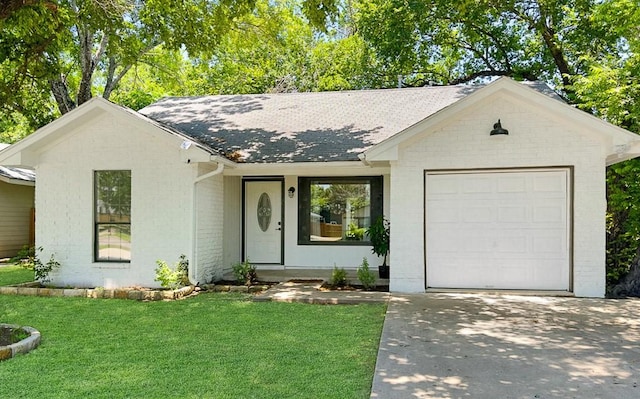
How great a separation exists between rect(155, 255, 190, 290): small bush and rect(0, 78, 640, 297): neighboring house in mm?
171

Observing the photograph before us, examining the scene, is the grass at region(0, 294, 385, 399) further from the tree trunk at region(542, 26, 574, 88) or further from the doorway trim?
the tree trunk at region(542, 26, 574, 88)

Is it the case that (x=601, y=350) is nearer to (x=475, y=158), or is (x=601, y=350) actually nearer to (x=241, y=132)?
(x=475, y=158)

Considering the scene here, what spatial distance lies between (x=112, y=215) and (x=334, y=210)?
5.01 m

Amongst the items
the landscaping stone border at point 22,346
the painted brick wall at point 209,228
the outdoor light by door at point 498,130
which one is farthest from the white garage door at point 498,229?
the landscaping stone border at point 22,346

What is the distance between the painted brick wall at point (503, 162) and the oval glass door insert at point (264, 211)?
405cm

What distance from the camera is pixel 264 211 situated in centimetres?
1184

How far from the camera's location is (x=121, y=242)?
9.49 meters

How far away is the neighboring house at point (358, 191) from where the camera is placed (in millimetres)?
8258

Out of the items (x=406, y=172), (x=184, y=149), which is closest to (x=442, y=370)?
(x=406, y=172)

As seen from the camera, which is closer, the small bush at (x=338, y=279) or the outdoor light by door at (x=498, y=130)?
the outdoor light by door at (x=498, y=130)

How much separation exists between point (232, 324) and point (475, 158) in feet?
16.9

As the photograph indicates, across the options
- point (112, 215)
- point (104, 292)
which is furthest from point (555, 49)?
point (104, 292)

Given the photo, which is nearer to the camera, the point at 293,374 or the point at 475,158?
the point at 293,374

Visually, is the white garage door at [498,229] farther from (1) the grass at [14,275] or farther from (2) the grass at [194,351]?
(1) the grass at [14,275]
